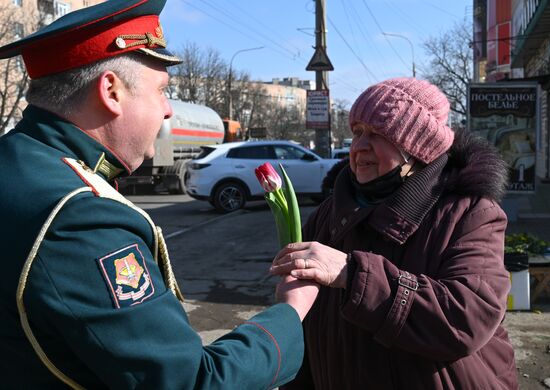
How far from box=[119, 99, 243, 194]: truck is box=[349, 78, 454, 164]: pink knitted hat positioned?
17.3 meters

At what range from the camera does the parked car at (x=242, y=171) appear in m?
14.3

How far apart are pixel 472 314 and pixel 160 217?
13.1 m

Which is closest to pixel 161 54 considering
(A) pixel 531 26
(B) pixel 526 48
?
(A) pixel 531 26

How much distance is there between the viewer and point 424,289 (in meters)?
1.80

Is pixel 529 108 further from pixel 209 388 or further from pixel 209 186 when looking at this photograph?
pixel 209 388

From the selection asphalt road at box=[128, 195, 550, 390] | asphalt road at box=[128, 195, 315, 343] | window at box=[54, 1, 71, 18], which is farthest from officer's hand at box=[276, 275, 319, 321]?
window at box=[54, 1, 71, 18]

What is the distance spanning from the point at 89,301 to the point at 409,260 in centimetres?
122

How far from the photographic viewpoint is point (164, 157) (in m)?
20.2

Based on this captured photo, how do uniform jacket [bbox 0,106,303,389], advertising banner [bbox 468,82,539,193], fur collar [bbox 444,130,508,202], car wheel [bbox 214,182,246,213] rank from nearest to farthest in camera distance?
uniform jacket [bbox 0,106,303,389] < fur collar [bbox 444,130,508,202] < advertising banner [bbox 468,82,539,193] < car wheel [bbox 214,182,246,213]

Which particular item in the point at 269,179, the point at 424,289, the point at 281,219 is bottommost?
the point at 424,289

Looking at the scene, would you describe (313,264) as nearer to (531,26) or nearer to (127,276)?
(127,276)

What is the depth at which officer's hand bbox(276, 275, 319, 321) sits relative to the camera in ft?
5.03

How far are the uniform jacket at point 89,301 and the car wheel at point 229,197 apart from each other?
43.0 ft

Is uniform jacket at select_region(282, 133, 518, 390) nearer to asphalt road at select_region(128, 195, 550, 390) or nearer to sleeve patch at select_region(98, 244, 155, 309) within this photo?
sleeve patch at select_region(98, 244, 155, 309)
